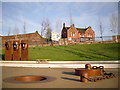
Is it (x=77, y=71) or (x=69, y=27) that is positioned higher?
(x=69, y=27)

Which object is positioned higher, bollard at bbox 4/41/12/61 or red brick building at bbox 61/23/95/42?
red brick building at bbox 61/23/95/42

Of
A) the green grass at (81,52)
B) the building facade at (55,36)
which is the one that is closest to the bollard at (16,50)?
the green grass at (81,52)

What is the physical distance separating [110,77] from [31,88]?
5.27 metres

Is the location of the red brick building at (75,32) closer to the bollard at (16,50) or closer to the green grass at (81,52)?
the green grass at (81,52)

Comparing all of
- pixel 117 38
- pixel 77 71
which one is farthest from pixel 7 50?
pixel 117 38

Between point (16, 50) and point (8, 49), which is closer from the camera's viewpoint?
point (16, 50)

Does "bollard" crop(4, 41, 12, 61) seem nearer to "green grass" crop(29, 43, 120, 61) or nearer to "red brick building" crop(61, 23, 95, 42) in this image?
"green grass" crop(29, 43, 120, 61)

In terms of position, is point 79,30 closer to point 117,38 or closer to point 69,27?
point 69,27

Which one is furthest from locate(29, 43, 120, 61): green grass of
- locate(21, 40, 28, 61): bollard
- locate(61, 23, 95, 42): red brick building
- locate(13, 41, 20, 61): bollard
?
locate(61, 23, 95, 42): red brick building

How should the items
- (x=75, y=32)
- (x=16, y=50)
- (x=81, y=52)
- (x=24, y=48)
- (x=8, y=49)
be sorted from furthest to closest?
1. (x=75, y=32)
2. (x=81, y=52)
3. (x=8, y=49)
4. (x=16, y=50)
5. (x=24, y=48)

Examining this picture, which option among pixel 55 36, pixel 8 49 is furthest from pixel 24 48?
pixel 55 36

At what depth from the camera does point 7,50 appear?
2367 cm

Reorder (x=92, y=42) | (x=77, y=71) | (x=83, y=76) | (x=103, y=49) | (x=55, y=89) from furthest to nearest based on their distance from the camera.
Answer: (x=92, y=42) → (x=103, y=49) → (x=77, y=71) → (x=83, y=76) → (x=55, y=89)

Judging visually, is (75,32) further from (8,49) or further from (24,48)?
(24,48)
